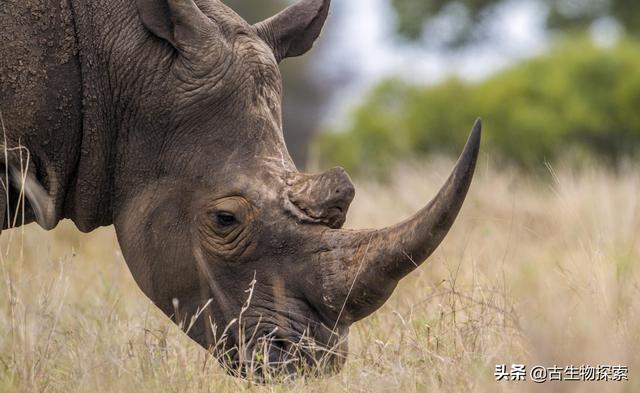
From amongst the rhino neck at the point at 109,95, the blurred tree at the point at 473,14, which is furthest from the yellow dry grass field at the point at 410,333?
→ the blurred tree at the point at 473,14

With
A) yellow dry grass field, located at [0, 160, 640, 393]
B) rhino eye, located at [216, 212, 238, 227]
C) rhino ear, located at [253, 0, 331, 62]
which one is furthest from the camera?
rhino ear, located at [253, 0, 331, 62]

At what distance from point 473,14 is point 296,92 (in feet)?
31.7

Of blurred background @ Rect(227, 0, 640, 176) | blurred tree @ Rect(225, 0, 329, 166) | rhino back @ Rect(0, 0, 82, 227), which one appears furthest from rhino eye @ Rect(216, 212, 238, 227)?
blurred tree @ Rect(225, 0, 329, 166)

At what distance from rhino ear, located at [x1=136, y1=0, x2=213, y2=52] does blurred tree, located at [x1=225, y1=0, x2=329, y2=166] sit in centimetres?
2488

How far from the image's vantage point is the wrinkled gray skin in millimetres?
5457

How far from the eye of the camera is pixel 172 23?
5770mm

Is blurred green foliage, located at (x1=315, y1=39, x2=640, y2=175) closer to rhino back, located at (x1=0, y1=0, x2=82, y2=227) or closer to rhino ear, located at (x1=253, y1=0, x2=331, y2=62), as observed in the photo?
rhino ear, located at (x1=253, y1=0, x2=331, y2=62)

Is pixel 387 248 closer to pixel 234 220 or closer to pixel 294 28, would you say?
pixel 234 220

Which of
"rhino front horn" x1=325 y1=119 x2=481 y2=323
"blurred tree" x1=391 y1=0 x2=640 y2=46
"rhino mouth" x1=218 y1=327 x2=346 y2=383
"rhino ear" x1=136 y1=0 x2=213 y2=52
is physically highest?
"blurred tree" x1=391 y1=0 x2=640 y2=46

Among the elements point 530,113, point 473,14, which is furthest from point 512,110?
point 473,14

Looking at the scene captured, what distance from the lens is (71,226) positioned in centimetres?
1048

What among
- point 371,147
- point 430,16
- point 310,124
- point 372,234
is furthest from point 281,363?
point 310,124

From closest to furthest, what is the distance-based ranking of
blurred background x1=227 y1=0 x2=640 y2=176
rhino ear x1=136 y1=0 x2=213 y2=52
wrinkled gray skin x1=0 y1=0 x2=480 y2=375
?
wrinkled gray skin x1=0 y1=0 x2=480 y2=375 < rhino ear x1=136 y1=0 x2=213 y2=52 < blurred background x1=227 y1=0 x2=640 y2=176

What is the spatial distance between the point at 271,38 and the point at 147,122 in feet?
3.05
